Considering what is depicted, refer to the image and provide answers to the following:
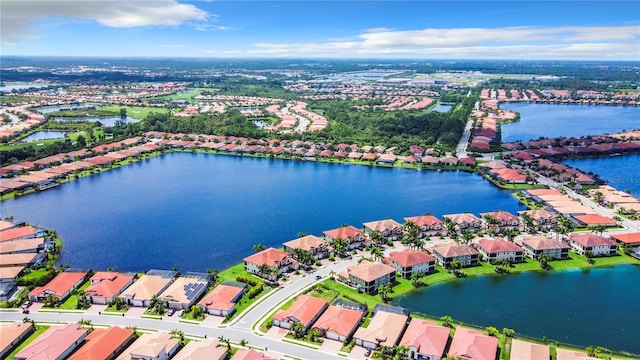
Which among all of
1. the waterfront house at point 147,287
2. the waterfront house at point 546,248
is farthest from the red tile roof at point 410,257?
the waterfront house at point 147,287

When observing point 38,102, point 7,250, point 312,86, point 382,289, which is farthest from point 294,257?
point 312,86

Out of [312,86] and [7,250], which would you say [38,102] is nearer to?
[312,86]

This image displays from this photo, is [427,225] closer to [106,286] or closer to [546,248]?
[546,248]

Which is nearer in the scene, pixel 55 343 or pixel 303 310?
pixel 55 343

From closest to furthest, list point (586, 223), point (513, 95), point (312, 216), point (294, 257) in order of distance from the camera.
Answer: point (294, 257) < point (586, 223) < point (312, 216) < point (513, 95)

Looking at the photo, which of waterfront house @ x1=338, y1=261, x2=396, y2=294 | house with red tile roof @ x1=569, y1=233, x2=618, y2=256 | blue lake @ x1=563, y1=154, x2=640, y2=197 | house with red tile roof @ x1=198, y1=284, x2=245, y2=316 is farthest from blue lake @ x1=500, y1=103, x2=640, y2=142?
house with red tile roof @ x1=198, y1=284, x2=245, y2=316

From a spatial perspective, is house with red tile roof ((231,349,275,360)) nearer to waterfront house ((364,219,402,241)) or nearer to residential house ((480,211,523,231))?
waterfront house ((364,219,402,241))

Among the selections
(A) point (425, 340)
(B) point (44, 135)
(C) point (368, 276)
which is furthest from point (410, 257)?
(B) point (44, 135)
